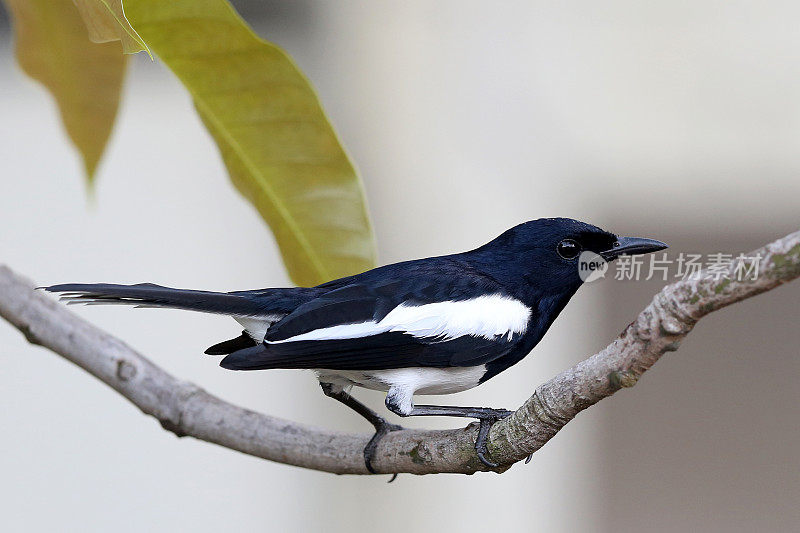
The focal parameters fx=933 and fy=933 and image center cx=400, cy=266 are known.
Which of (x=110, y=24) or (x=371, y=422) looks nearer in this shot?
(x=110, y=24)

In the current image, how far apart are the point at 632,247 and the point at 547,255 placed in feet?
0.32

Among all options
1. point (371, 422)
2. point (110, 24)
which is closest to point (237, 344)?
point (371, 422)

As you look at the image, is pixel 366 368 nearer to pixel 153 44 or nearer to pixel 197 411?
pixel 197 411

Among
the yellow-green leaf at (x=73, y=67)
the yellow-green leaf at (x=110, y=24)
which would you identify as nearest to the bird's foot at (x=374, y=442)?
the yellow-green leaf at (x=73, y=67)

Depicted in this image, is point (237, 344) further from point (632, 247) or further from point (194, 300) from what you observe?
point (632, 247)

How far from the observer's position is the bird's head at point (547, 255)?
80 centimetres

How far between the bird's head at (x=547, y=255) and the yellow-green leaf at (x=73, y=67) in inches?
14.2

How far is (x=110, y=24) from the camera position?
0.48 metres

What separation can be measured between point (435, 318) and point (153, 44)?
315mm

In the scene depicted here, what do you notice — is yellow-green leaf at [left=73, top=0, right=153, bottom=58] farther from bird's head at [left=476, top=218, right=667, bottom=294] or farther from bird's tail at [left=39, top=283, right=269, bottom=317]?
bird's head at [left=476, top=218, right=667, bottom=294]

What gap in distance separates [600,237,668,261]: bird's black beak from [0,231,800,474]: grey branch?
18 centimetres

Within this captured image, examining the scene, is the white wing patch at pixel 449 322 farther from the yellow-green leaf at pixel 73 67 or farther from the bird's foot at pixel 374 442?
the yellow-green leaf at pixel 73 67

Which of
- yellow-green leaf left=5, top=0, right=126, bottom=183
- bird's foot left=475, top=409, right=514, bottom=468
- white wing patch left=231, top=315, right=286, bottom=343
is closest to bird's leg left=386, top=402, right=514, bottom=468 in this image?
bird's foot left=475, top=409, right=514, bottom=468

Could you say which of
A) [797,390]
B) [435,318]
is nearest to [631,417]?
[797,390]
